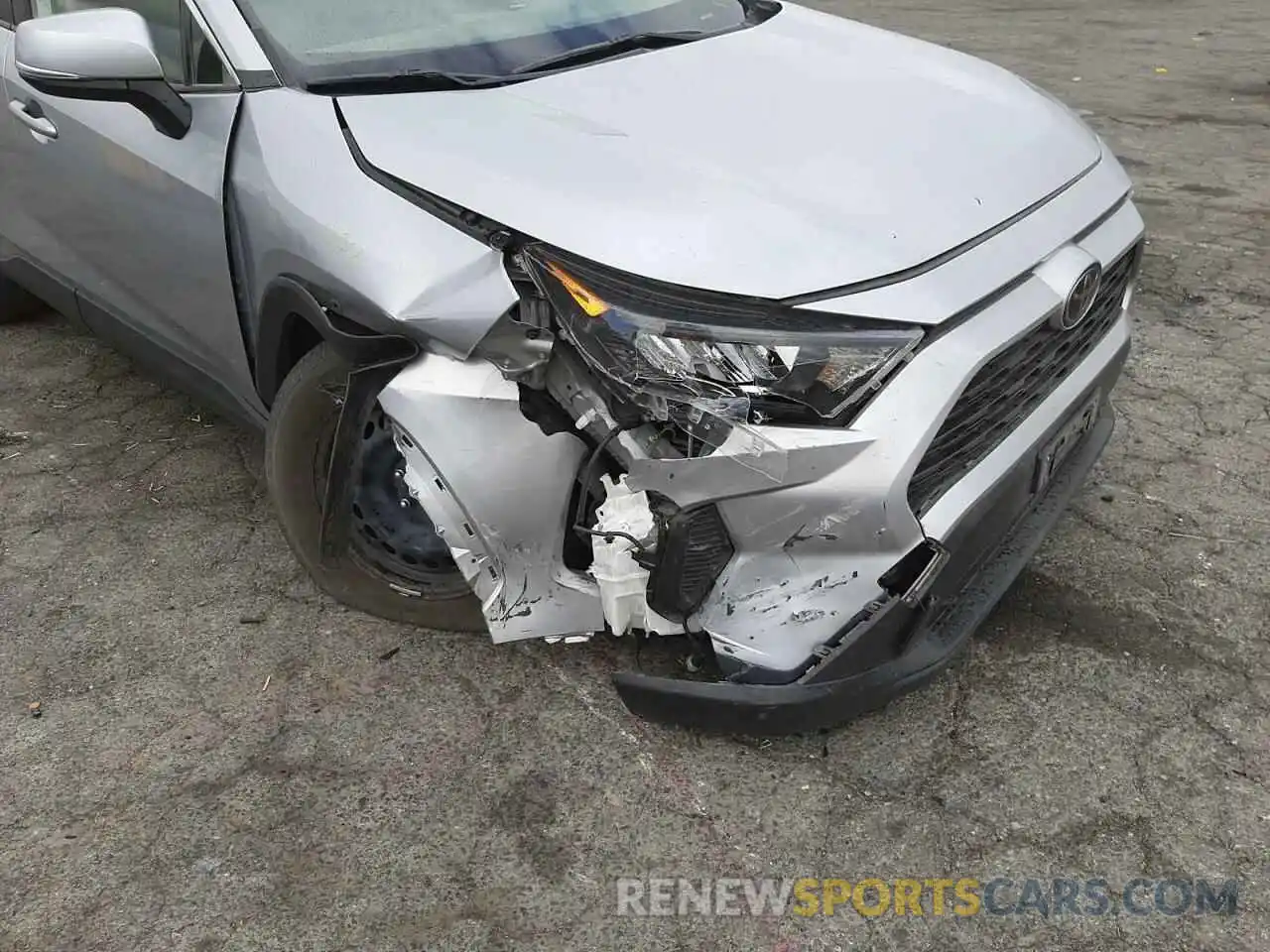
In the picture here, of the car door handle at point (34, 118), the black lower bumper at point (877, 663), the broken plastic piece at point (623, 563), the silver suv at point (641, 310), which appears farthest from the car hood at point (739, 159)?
the car door handle at point (34, 118)

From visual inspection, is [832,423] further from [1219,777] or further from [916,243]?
[1219,777]

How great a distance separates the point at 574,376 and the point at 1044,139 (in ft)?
3.98

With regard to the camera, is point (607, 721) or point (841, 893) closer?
point (841, 893)

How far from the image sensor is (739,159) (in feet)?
6.45

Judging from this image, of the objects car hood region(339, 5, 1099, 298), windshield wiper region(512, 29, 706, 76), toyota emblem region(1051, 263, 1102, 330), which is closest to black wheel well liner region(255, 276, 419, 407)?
car hood region(339, 5, 1099, 298)

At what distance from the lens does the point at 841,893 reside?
1.83 meters

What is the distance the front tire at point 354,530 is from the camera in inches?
87.9

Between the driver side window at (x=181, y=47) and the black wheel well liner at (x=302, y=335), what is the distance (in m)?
0.52

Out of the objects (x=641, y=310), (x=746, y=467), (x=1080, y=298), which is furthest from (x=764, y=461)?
(x=1080, y=298)

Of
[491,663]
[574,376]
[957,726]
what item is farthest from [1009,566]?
[491,663]

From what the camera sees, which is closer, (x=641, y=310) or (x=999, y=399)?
(x=641, y=310)

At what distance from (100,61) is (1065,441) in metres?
2.15

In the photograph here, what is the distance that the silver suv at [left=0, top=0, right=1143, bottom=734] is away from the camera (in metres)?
1.75

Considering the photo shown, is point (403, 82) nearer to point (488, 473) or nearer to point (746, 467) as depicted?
point (488, 473)
